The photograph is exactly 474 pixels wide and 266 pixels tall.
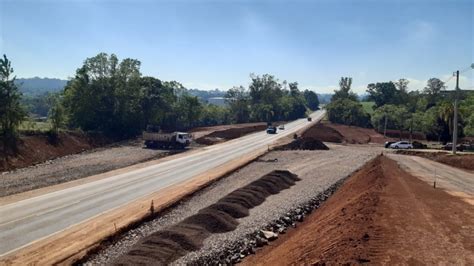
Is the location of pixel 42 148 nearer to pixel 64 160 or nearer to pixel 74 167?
pixel 64 160

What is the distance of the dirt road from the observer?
30734 millimetres

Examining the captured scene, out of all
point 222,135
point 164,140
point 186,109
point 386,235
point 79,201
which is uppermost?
point 186,109

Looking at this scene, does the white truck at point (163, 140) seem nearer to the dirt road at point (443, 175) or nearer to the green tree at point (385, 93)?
the dirt road at point (443, 175)

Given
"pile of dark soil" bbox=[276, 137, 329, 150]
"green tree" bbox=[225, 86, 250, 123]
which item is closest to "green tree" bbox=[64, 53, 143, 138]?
"pile of dark soil" bbox=[276, 137, 329, 150]

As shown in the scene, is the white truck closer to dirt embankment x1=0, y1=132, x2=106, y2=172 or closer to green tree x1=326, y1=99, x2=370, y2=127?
dirt embankment x1=0, y1=132, x2=106, y2=172

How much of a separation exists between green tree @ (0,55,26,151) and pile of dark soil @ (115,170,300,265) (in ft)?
92.9

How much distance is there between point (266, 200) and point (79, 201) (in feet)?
40.8

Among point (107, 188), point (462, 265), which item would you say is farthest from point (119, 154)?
point (462, 265)

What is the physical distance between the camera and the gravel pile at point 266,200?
1864cm

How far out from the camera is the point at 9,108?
44250mm

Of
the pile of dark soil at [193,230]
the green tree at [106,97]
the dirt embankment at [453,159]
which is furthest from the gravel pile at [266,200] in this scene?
the green tree at [106,97]

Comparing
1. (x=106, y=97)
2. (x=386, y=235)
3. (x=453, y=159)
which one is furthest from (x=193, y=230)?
(x=106, y=97)

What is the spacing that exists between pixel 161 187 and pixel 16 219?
12.3 m

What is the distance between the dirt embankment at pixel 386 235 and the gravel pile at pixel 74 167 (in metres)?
22.1
